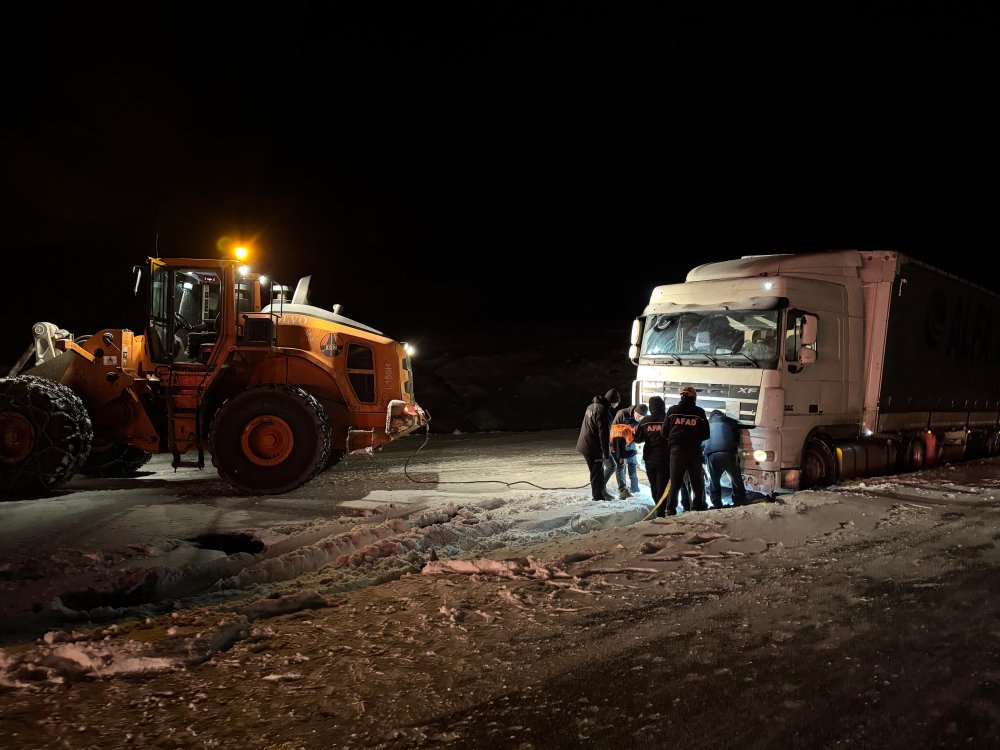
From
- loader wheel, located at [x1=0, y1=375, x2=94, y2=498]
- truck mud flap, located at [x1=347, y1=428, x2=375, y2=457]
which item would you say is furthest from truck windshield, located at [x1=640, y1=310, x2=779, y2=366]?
loader wheel, located at [x1=0, y1=375, x2=94, y2=498]

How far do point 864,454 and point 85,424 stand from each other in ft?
36.6

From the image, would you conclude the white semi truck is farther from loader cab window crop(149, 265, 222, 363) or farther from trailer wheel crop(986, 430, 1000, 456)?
loader cab window crop(149, 265, 222, 363)

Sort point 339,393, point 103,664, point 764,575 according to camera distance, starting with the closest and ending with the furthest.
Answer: point 103,664, point 764,575, point 339,393

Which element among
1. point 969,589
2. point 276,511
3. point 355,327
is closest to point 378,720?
point 969,589

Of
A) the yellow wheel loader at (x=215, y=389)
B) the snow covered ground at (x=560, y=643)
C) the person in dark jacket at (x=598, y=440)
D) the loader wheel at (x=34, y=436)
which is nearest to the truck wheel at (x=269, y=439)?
the yellow wheel loader at (x=215, y=389)

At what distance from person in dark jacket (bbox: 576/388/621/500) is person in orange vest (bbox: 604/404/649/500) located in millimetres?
231

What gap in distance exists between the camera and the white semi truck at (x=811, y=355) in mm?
9172

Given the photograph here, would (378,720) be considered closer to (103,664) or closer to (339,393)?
(103,664)

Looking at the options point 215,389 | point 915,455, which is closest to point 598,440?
point 215,389

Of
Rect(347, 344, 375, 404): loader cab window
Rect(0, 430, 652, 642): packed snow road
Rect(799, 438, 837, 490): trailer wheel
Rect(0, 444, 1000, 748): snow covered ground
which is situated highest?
Rect(347, 344, 375, 404): loader cab window

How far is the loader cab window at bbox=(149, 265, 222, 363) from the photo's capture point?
33.5ft

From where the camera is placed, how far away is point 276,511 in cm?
916

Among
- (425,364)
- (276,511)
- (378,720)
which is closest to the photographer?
(378,720)

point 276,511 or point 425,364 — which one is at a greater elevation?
point 425,364
